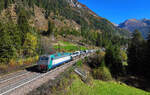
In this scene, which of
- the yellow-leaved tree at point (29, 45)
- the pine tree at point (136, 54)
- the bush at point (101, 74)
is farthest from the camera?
the pine tree at point (136, 54)

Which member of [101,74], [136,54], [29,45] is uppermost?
[29,45]

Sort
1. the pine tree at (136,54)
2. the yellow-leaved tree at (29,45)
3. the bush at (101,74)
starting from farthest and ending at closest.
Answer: the pine tree at (136,54) → the yellow-leaved tree at (29,45) → the bush at (101,74)

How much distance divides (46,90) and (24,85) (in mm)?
4216

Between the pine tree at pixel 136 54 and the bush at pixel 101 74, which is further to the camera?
the pine tree at pixel 136 54

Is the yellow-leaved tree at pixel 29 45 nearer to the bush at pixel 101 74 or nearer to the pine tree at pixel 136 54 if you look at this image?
the bush at pixel 101 74

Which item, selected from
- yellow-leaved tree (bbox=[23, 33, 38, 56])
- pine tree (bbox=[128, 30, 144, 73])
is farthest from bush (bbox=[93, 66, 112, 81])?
yellow-leaved tree (bbox=[23, 33, 38, 56])

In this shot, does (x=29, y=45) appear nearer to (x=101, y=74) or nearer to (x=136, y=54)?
(x=101, y=74)

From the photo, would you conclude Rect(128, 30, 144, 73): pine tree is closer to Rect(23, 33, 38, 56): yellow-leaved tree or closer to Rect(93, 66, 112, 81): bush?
Rect(93, 66, 112, 81): bush

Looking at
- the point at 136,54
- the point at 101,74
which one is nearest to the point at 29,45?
the point at 101,74

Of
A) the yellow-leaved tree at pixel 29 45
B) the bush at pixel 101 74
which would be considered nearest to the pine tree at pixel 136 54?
the bush at pixel 101 74

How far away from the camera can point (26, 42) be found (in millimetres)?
36875

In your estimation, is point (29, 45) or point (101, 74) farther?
point (29, 45)

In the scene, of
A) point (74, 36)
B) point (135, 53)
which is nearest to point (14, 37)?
point (135, 53)

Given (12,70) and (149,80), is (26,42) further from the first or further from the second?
(149,80)
